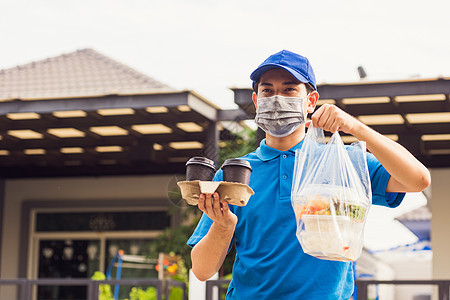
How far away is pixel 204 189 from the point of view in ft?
5.79

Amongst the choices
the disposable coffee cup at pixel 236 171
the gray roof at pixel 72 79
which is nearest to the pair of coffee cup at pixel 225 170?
the disposable coffee cup at pixel 236 171

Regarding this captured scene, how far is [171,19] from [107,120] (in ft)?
30.9

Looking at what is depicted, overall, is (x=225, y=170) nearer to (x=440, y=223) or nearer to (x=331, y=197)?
(x=331, y=197)

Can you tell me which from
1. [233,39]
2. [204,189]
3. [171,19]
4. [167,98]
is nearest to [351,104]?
[167,98]

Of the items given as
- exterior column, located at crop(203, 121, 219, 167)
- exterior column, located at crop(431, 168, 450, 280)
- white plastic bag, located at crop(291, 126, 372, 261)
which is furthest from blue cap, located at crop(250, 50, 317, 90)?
exterior column, located at crop(431, 168, 450, 280)

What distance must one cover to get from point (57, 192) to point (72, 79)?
2.75 metres

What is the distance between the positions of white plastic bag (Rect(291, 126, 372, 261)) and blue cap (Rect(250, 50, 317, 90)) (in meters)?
0.15

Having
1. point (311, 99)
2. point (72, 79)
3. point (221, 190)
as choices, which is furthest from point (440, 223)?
point (221, 190)

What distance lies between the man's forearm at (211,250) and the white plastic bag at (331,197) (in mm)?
222

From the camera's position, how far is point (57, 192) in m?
11.9

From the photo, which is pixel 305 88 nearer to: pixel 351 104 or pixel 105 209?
pixel 351 104

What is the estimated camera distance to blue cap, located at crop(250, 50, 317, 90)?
78.5 inches

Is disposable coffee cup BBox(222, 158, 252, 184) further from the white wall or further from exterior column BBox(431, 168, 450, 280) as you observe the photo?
the white wall

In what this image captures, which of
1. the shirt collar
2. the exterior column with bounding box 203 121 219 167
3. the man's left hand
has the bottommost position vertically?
the shirt collar
